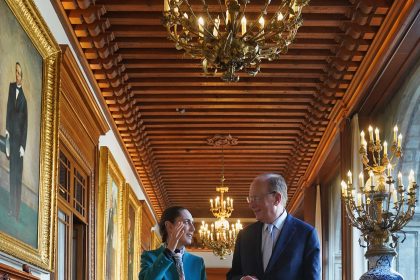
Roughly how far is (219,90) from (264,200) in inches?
289

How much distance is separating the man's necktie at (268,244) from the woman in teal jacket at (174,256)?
1.59 feet

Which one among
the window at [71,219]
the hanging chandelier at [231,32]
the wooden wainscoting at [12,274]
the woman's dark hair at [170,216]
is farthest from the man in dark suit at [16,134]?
the window at [71,219]

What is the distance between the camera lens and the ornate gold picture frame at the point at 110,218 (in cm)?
1157

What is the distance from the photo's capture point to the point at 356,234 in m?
11.7

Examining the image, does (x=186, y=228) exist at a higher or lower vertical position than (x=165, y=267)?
higher

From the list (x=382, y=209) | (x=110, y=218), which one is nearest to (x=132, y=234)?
(x=110, y=218)

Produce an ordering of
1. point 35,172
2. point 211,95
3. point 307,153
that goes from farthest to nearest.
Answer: point 307,153, point 211,95, point 35,172

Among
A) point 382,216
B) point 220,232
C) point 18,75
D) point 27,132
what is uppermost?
point 18,75

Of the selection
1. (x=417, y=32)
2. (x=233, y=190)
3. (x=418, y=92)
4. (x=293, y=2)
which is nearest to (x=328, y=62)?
(x=418, y=92)

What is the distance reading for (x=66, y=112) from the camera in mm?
9297

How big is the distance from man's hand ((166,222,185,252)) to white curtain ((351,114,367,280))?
695 centimetres

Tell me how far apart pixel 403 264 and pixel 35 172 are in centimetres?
610

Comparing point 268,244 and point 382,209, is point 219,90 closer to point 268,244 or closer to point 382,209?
point 382,209

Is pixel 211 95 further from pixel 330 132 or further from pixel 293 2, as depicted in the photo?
pixel 293 2
